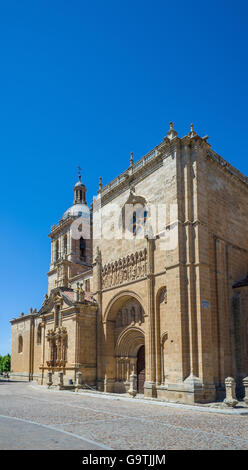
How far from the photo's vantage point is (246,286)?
23.3 m

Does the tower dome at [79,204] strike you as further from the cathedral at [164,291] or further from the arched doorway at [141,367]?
the arched doorway at [141,367]

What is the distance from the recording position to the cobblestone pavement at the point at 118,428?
9.24 metres

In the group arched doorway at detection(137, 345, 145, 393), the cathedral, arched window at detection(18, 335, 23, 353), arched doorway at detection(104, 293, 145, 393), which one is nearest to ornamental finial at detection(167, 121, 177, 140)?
the cathedral

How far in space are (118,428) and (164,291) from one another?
12.9m

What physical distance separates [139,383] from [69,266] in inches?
753

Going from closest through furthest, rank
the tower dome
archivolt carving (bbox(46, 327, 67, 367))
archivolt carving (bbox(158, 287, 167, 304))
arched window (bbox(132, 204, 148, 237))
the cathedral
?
1. the cathedral
2. archivolt carving (bbox(158, 287, 167, 304))
3. arched window (bbox(132, 204, 148, 237))
4. archivolt carving (bbox(46, 327, 67, 367))
5. the tower dome

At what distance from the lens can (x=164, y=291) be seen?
2389 cm

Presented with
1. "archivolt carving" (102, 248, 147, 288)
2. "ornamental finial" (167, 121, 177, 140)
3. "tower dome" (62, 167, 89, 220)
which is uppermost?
"tower dome" (62, 167, 89, 220)

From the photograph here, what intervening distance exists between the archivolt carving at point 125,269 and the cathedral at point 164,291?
72 millimetres

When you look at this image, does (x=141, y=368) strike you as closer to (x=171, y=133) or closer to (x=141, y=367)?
(x=141, y=367)

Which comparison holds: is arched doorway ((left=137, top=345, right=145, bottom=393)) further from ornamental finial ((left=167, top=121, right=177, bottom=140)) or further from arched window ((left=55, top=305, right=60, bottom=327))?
ornamental finial ((left=167, top=121, right=177, bottom=140))

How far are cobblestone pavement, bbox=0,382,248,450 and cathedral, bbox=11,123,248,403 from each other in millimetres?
5364

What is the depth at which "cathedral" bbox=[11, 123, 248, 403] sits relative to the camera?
845 inches
